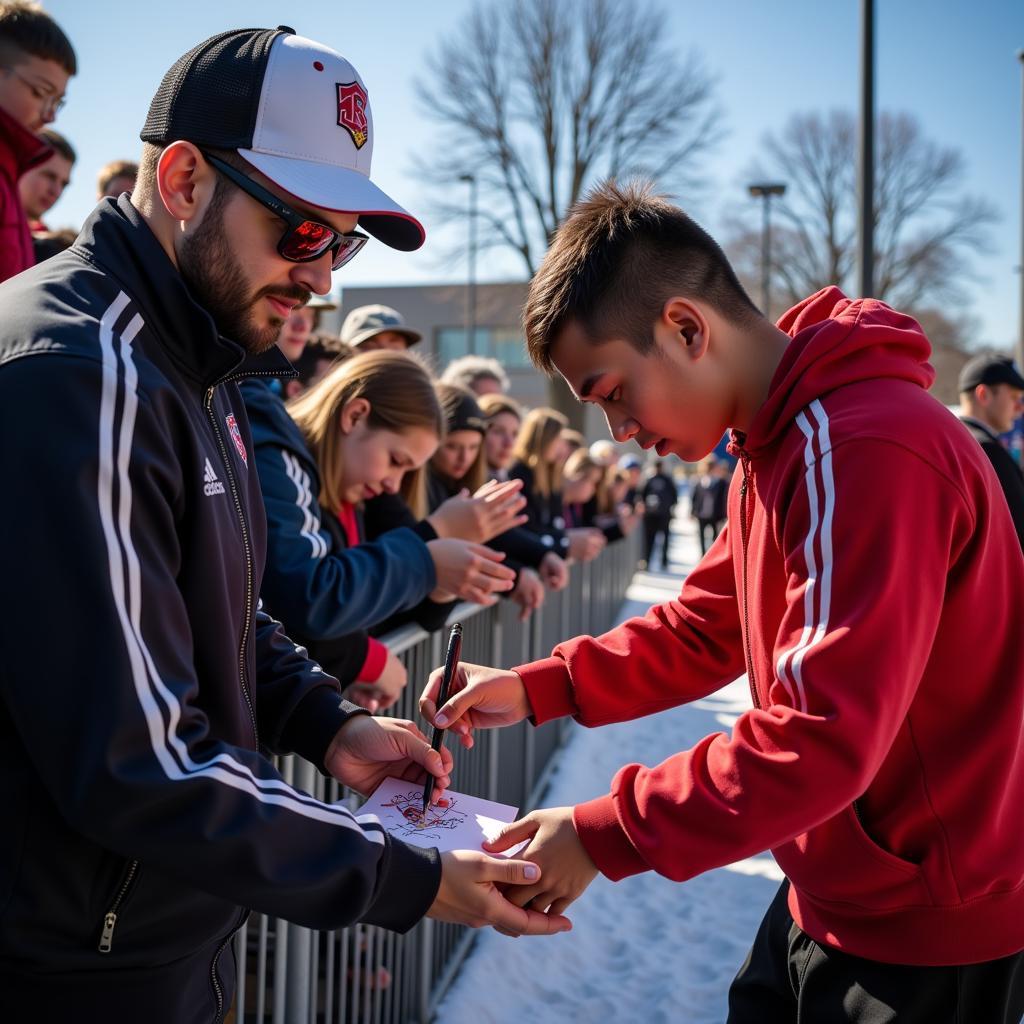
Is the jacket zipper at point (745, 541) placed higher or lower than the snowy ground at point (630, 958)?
higher

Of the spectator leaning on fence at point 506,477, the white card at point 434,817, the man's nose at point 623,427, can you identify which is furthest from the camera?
the spectator leaning on fence at point 506,477

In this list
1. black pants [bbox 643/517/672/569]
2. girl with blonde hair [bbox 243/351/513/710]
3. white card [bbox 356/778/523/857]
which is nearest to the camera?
white card [bbox 356/778/523/857]

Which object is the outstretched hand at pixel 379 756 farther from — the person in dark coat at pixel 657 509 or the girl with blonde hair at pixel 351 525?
the person in dark coat at pixel 657 509

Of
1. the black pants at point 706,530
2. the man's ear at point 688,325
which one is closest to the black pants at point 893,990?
the man's ear at point 688,325

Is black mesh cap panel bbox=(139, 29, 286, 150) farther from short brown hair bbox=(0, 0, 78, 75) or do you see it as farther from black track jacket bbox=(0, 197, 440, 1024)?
short brown hair bbox=(0, 0, 78, 75)

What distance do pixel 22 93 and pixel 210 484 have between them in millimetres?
2952

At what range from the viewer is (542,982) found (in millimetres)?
3973

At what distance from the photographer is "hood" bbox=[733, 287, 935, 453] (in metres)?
1.82

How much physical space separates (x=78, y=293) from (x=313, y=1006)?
200 cm

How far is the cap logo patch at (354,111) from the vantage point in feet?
5.62

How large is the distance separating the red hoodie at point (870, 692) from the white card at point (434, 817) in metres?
0.27

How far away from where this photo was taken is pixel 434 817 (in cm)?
206

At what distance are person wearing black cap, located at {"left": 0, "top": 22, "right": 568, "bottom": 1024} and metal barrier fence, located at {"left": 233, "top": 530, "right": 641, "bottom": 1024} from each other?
0.64 meters

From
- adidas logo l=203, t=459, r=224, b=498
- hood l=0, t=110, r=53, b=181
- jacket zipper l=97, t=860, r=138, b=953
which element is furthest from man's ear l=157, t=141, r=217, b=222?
hood l=0, t=110, r=53, b=181
